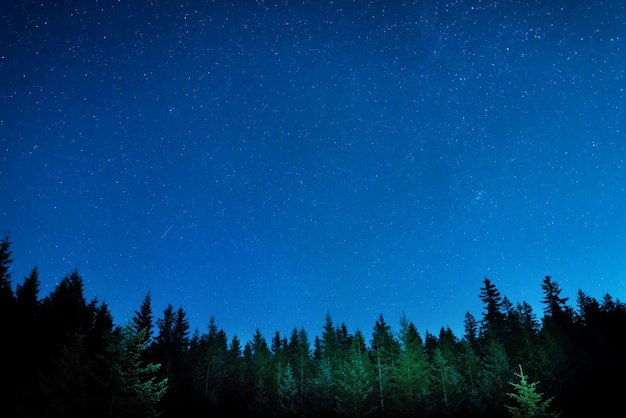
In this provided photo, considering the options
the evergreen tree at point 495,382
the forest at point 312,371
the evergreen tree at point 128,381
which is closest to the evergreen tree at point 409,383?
the forest at point 312,371

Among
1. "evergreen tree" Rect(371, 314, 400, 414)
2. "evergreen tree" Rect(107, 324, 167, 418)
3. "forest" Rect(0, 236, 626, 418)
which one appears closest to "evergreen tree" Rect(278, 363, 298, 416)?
"forest" Rect(0, 236, 626, 418)

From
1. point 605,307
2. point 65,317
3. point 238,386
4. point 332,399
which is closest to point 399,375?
point 332,399

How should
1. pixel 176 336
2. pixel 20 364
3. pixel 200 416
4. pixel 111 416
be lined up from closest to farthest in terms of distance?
1. pixel 111 416
2. pixel 20 364
3. pixel 200 416
4. pixel 176 336

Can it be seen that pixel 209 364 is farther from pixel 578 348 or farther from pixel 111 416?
pixel 578 348

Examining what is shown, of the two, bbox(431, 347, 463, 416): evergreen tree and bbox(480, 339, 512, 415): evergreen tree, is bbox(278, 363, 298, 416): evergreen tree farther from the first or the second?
bbox(480, 339, 512, 415): evergreen tree

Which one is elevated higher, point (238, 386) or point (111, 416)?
point (238, 386)

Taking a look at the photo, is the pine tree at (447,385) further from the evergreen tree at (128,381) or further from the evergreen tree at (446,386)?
the evergreen tree at (128,381)

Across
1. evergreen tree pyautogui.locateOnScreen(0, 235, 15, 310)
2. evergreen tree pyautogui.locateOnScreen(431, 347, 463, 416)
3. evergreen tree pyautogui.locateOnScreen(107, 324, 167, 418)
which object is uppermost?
evergreen tree pyautogui.locateOnScreen(0, 235, 15, 310)

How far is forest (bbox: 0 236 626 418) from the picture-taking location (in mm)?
17516

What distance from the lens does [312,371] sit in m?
67.2

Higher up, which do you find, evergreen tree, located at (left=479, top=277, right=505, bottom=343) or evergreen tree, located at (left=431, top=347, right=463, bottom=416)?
evergreen tree, located at (left=479, top=277, right=505, bottom=343)

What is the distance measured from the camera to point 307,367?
219ft

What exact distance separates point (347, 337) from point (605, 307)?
58987mm

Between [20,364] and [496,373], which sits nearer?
[20,364]
